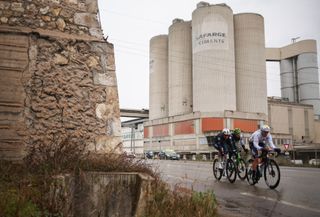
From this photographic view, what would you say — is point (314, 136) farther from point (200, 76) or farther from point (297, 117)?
point (200, 76)

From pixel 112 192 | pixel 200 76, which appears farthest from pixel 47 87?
pixel 200 76

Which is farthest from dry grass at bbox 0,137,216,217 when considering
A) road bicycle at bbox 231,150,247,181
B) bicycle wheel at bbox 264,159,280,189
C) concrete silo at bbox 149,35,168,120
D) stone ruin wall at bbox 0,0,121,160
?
concrete silo at bbox 149,35,168,120

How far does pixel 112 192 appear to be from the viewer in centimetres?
455

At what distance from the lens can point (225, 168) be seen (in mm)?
12133

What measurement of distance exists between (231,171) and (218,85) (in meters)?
61.1

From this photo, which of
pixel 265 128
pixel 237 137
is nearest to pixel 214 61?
pixel 237 137

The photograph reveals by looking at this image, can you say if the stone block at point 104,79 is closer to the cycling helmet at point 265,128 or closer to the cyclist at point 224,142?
the cycling helmet at point 265,128

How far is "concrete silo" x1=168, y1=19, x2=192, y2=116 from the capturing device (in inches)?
3174

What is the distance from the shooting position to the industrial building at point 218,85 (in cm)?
7156

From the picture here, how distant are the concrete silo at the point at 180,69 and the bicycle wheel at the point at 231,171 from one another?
67582mm

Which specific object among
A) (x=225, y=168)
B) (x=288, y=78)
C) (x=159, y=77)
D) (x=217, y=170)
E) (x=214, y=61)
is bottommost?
(x=217, y=170)

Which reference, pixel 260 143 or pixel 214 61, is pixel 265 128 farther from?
pixel 214 61

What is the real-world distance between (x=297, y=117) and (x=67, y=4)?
3581 inches

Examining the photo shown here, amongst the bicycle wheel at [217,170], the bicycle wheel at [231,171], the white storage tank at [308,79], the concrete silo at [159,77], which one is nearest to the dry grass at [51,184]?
the bicycle wheel at [231,171]
